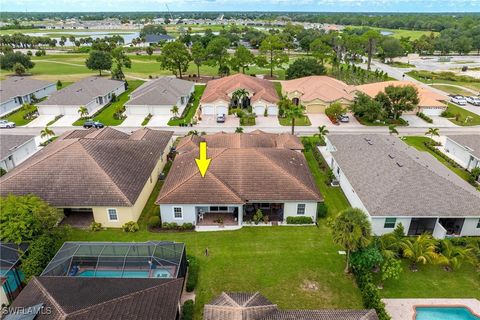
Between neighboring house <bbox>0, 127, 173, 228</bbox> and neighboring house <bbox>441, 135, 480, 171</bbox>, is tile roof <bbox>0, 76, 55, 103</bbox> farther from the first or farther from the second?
neighboring house <bbox>441, 135, 480, 171</bbox>

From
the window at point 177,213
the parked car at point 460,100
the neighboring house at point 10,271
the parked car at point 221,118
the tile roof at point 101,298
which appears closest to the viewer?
the tile roof at point 101,298

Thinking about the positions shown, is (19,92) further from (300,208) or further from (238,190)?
(300,208)

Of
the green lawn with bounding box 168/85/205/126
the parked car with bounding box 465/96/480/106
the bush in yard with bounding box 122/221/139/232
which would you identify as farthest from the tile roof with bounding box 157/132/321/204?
the parked car with bounding box 465/96/480/106

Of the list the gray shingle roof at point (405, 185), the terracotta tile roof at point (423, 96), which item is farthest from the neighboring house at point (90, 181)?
the terracotta tile roof at point (423, 96)

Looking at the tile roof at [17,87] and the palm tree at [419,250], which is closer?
the palm tree at [419,250]

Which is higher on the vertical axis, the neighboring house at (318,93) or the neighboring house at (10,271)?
the neighboring house at (318,93)

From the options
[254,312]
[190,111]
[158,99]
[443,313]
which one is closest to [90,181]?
[254,312]

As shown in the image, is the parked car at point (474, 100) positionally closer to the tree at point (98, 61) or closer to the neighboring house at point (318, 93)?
the neighboring house at point (318, 93)

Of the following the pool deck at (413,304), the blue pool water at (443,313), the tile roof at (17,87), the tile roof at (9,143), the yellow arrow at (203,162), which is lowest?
the blue pool water at (443,313)
